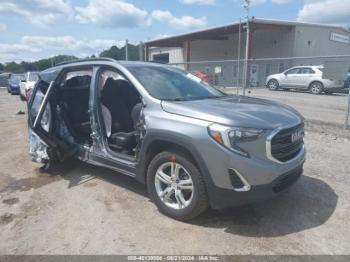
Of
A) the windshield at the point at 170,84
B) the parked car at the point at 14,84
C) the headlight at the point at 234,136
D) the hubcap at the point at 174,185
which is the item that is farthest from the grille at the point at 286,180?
the parked car at the point at 14,84

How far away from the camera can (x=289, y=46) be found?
29938 mm

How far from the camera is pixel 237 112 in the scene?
3465 millimetres

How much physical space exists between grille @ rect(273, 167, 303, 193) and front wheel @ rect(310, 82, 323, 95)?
15.8m

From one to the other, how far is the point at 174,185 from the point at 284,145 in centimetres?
131

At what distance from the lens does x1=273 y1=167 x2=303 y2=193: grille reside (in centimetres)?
336

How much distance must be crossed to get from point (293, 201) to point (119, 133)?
104 inches

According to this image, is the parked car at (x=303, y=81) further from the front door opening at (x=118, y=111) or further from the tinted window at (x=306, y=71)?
the front door opening at (x=118, y=111)

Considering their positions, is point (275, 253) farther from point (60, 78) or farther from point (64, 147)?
point (60, 78)

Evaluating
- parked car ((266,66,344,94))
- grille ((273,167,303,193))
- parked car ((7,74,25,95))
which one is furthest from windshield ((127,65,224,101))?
parked car ((7,74,25,95))

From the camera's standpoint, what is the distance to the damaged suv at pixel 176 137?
10.5 feet

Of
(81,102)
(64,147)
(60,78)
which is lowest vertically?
(64,147)

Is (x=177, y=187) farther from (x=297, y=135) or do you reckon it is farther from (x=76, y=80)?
(x=76, y=80)

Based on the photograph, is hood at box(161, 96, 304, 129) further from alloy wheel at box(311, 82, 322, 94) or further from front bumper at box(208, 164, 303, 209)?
alloy wheel at box(311, 82, 322, 94)

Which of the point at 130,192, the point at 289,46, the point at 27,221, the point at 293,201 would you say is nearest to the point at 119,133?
the point at 130,192
